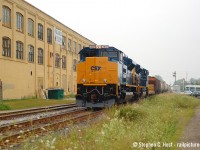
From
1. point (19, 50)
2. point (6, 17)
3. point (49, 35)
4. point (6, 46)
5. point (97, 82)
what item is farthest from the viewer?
point (49, 35)

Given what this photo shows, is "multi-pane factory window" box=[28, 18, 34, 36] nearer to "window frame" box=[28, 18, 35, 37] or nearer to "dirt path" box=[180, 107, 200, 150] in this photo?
"window frame" box=[28, 18, 35, 37]

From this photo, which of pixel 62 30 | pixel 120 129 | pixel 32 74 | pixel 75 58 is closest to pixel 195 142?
pixel 120 129

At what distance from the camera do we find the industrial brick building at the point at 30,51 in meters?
32.2

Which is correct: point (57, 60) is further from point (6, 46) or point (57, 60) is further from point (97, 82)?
point (97, 82)

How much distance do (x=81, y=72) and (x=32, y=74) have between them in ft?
62.1

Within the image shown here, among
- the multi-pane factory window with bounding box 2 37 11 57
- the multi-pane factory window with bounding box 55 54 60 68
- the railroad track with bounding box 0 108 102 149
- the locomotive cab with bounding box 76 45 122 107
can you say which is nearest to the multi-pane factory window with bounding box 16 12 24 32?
the multi-pane factory window with bounding box 2 37 11 57

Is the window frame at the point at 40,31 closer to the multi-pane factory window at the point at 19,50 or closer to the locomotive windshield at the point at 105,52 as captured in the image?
the multi-pane factory window at the point at 19,50

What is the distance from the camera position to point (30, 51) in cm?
3812

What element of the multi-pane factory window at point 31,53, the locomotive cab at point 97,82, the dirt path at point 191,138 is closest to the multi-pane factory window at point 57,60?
the multi-pane factory window at point 31,53

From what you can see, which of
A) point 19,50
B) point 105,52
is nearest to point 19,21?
point 19,50

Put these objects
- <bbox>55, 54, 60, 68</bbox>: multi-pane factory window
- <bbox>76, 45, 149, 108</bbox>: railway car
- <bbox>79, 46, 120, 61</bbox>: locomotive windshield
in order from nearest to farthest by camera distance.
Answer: <bbox>76, 45, 149, 108</bbox>: railway car, <bbox>79, 46, 120, 61</bbox>: locomotive windshield, <bbox>55, 54, 60, 68</bbox>: multi-pane factory window

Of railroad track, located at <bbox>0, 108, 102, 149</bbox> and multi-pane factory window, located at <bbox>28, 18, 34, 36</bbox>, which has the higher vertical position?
multi-pane factory window, located at <bbox>28, 18, 34, 36</bbox>

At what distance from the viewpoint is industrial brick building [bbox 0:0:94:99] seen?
3222cm

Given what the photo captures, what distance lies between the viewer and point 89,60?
66.7 ft
